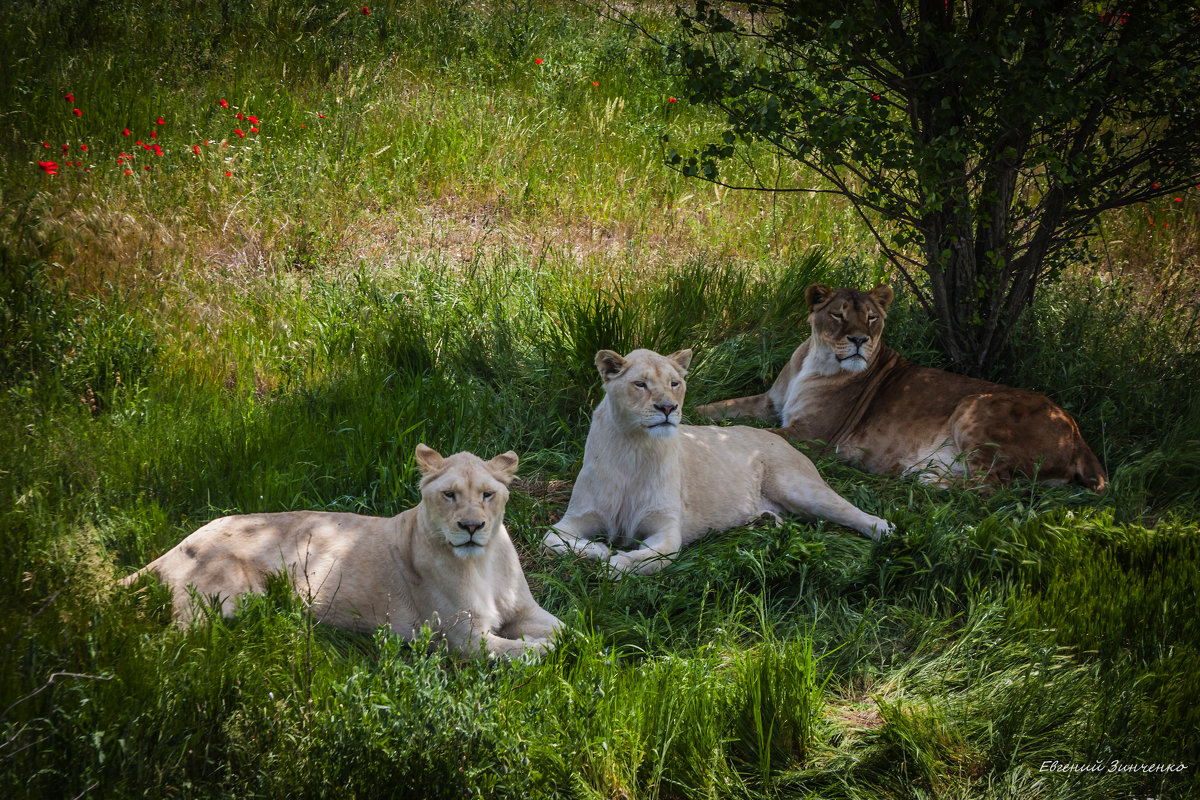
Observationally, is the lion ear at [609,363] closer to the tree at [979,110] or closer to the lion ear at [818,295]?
the tree at [979,110]

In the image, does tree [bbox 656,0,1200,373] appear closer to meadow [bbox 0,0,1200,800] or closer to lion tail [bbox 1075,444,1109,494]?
meadow [bbox 0,0,1200,800]

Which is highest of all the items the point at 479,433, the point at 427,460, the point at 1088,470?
the point at 427,460

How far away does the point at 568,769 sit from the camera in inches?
128

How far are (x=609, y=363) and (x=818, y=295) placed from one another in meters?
2.01

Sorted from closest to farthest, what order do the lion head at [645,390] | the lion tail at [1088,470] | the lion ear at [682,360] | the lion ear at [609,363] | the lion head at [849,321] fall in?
the lion head at [645,390]
the lion ear at [609,363]
the lion ear at [682,360]
the lion tail at [1088,470]
the lion head at [849,321]

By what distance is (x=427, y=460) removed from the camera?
444 cm

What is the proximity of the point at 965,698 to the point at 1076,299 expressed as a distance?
197 inches

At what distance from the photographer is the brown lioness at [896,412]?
19.5ft

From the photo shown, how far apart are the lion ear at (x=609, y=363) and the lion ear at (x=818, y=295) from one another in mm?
1865

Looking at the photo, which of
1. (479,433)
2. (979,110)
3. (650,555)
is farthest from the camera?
(979,110)

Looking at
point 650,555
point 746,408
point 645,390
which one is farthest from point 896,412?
point 650,555

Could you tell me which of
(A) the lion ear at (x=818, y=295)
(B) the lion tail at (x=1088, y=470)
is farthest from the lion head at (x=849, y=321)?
(B) the lion tail at (x=1088, y=470)

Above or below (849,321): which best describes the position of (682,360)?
below

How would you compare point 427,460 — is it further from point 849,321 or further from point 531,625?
point 849,321
